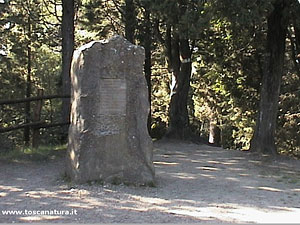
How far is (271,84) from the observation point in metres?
12.3

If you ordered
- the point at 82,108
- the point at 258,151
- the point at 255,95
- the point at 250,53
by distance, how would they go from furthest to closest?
the point at 255,95, the point at 250,53, the point at 258,151, the point at 82,108

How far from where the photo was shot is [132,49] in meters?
7.64

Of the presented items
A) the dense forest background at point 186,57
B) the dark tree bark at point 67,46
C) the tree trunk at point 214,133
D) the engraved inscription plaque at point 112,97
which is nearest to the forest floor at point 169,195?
the engraved inscription plaque at point 112,97

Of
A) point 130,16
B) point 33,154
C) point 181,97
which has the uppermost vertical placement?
point 130,16

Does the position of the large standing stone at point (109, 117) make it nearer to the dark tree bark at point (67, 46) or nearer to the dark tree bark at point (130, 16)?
the dark tree bark at point (67, 46)

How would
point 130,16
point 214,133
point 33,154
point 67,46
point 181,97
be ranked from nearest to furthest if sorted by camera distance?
point 33,154
point 67,46
point 130,16
point 181,97
point 214,133

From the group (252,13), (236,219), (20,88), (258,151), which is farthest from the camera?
(20,88)

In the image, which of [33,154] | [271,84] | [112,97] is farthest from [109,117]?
[271,84]

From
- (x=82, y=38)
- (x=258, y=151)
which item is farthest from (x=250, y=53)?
(x=82, y=38)

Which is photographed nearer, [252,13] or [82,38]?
[252,13]

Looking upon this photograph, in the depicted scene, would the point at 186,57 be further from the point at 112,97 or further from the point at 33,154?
the point at 112,97

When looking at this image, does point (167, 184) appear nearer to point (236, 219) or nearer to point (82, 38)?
point (236, 219)

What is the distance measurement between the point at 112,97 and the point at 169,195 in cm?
201

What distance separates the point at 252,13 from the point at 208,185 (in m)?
4.29
